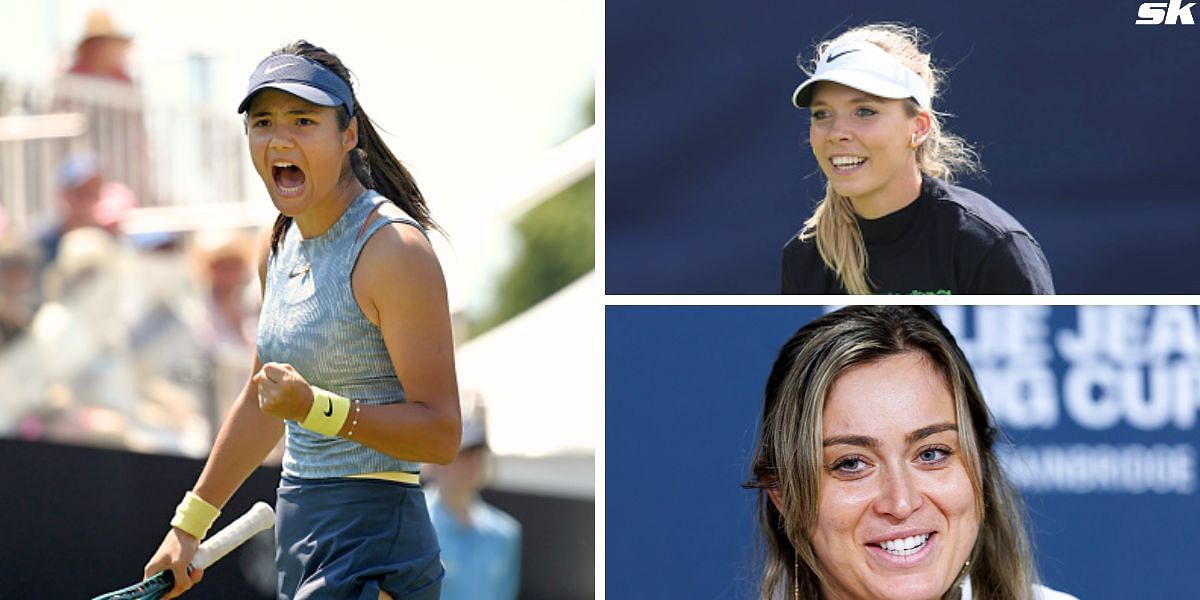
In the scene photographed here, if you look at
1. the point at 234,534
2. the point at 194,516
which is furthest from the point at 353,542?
the point at 194,516

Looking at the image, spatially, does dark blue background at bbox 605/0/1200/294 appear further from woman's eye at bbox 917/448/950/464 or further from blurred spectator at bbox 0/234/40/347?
blurred spectator at bbox 0/234/40/347

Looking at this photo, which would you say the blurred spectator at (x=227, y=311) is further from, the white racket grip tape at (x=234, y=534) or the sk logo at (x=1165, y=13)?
the sk logo at (x=1165, y=13)

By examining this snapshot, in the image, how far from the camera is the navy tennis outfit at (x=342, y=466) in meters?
2.67

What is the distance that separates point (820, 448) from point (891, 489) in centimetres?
15

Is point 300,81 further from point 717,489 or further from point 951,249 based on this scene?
point 951,249

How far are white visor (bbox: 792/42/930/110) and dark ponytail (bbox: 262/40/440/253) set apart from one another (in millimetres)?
763

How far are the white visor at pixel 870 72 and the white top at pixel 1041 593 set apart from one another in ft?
2.89

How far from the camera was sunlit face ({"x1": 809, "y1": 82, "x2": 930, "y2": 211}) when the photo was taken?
3014 millimetres

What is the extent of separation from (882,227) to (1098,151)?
0.42 meters

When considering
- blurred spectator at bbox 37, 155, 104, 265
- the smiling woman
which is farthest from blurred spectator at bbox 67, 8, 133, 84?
the smiling woman

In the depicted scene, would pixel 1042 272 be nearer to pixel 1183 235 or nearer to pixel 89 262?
pixel 1183 235

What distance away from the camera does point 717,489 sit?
3.13m

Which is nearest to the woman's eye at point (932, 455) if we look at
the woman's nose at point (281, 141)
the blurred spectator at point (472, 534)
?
the woman's nose at point (281, 141)

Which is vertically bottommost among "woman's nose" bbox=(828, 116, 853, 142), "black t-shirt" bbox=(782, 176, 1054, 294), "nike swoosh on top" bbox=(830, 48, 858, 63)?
"black t-shirt" bbox=(782, 176, 1054, 294)
